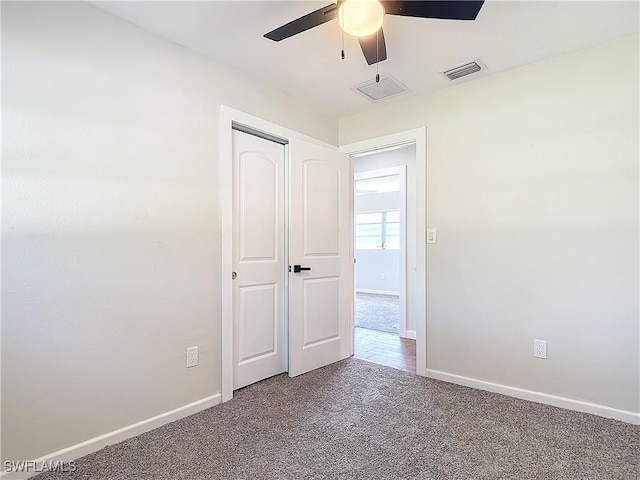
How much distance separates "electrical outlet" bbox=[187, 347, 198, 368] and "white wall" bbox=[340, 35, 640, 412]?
188 cm

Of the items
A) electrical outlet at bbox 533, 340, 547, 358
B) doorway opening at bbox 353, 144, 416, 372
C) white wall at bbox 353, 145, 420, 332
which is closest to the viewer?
electrical outlet at bbox 533, 340, 547, 358

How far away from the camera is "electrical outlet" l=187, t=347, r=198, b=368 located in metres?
2.30

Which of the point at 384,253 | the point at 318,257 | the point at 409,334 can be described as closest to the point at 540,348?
the point at 318,257

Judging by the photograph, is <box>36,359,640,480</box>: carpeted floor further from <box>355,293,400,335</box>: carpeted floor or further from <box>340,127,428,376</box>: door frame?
<box>355,293,400,335</box>: carpeted floor

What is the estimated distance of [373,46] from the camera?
1.80m

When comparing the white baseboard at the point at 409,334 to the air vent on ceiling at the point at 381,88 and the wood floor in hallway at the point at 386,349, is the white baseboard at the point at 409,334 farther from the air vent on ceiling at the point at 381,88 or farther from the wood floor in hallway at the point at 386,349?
the air vent on ceiling at the point at 381,88

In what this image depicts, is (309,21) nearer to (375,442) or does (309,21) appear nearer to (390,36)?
(390,36)

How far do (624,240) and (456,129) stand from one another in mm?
1392

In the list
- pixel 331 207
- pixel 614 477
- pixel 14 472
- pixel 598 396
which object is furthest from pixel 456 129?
→ pixel 14 472

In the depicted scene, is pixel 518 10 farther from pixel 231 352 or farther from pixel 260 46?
pixel 231 352

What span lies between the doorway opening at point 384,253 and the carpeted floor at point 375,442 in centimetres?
Answer: 95

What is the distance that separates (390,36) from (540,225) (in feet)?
5.44

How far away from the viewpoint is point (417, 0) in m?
1.45

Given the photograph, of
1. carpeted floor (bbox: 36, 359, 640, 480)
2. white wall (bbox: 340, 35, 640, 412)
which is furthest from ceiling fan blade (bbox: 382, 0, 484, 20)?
carpeted floor (bbox: 36, 359, 640, 480)
